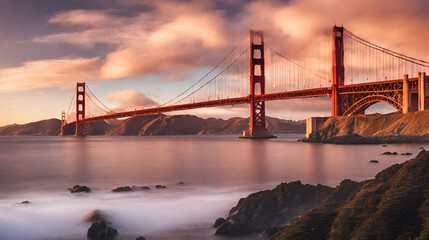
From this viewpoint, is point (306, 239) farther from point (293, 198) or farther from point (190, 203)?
point (190, 203)

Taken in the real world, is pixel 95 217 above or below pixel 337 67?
below

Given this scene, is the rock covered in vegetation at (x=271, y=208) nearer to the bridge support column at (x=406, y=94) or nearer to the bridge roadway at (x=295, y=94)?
the bridge support column at (x=406, y=94)

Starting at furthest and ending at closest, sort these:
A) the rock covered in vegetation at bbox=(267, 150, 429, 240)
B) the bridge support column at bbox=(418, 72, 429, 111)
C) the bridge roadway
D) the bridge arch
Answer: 1. the bridge roadway
2. the bridge arch
3. the bridge support column at bbox=(418, 72, 429, 111)
4. the rock covered in vegetation at bbox=(267, 150, 429, 240)

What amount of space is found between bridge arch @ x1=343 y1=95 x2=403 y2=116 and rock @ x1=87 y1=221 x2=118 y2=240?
178 feet

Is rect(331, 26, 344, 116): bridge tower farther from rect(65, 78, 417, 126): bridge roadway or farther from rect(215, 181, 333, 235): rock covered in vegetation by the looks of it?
rect(215, 181, 333, 235): rock covered in vegetation

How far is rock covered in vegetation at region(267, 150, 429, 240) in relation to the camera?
4.90 m

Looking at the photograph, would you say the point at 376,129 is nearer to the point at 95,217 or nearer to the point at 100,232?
the point at 95,217

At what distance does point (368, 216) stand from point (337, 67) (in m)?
62.4

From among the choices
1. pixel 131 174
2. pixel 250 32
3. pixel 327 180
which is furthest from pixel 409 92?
pixel 131 174

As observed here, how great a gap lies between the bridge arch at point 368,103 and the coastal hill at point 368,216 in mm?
52205

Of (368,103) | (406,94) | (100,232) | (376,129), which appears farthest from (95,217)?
(368,103)

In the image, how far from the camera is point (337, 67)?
63.6m

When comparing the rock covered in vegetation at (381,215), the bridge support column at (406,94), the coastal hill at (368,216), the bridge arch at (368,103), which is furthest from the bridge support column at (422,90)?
the rock covered in vegetation at (381,215)

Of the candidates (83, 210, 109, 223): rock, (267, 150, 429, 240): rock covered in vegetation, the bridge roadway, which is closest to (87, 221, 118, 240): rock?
(83, 210, 109, 223): rock
